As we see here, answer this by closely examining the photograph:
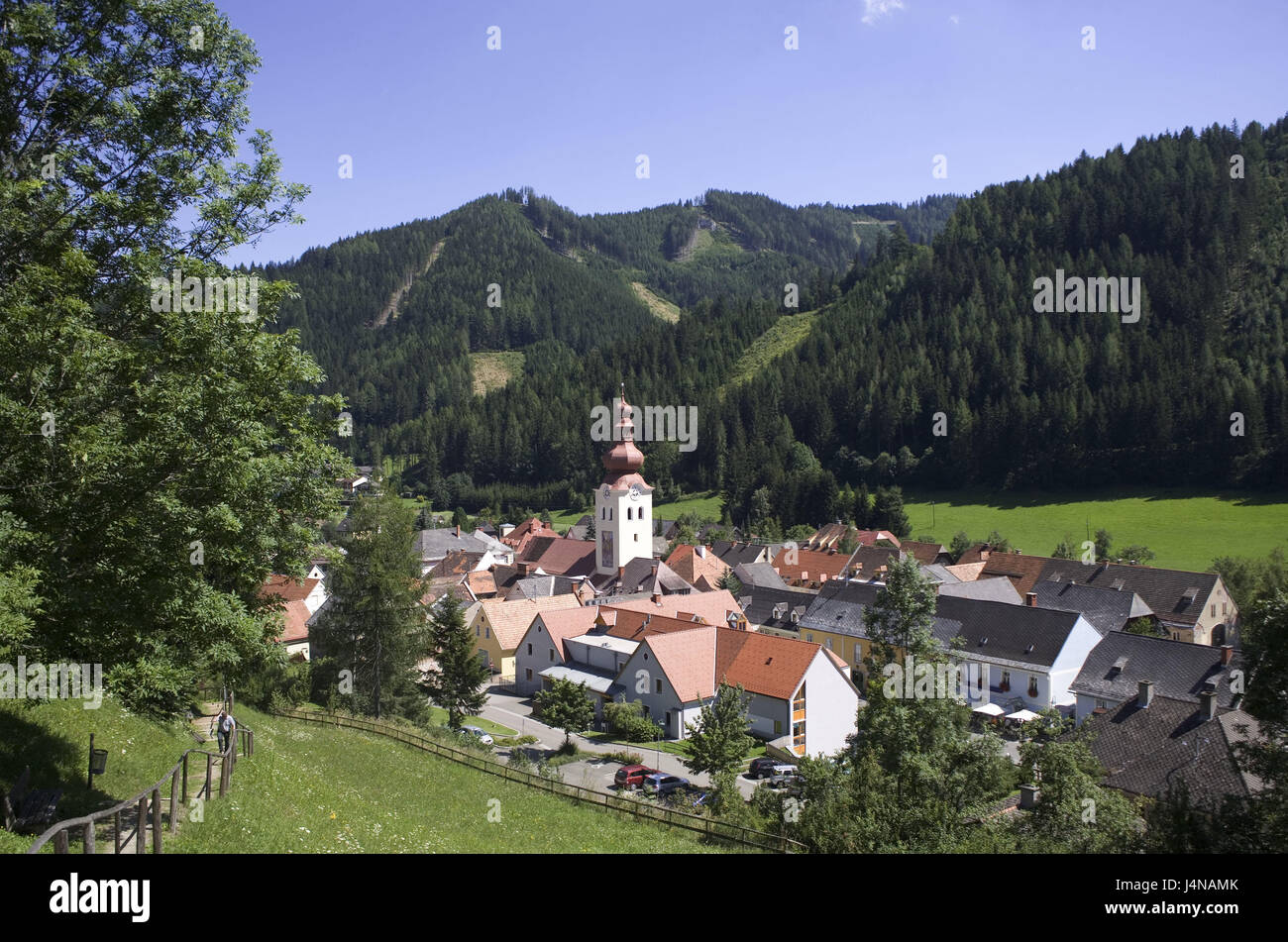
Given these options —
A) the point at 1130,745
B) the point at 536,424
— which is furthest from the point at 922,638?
the point at 536,424

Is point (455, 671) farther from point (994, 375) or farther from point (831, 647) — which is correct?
point (994, 375)

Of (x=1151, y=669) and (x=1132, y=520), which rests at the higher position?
(x=1132, y=520)

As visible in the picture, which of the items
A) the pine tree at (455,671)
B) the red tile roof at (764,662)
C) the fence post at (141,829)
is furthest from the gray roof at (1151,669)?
the fence post at (141,829)

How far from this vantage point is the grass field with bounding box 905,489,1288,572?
83062 mm

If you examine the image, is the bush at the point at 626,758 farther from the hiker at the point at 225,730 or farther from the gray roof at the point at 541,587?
the gray roof at the point at 541,587

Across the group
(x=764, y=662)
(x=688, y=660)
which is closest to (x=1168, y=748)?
(x=764, y=662)

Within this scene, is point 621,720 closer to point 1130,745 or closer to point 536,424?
point 1130,745

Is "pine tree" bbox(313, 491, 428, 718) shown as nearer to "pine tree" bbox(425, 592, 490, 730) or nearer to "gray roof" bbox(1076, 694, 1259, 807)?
"pine tree" bbox(425, 592, 490, 730)

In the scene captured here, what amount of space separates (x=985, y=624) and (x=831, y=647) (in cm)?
1014

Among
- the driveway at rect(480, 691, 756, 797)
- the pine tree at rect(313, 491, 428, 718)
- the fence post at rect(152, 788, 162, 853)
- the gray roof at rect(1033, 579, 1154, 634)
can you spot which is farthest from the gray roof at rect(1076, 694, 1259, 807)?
the gray roof at rect(1033, 579, 1154, 634)

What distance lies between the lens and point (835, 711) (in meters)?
41.1

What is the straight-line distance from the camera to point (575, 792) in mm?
23875
